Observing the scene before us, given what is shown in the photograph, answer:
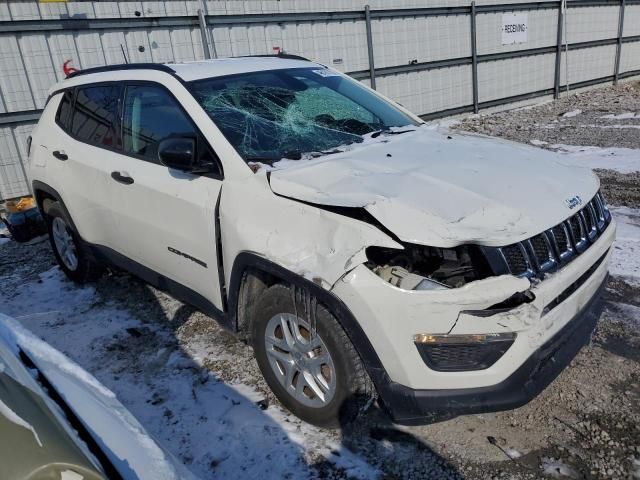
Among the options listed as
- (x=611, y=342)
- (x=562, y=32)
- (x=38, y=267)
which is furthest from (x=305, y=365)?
(x=562, y=32)

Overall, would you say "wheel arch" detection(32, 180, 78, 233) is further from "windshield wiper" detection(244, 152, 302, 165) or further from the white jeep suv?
"windshield wiper" detection(244, 152, 302, 165)

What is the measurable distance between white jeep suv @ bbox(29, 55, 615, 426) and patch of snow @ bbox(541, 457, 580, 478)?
437mm

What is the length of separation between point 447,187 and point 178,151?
4.72 feet

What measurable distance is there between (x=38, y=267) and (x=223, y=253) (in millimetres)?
3467

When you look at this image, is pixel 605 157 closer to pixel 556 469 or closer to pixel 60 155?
pixel 556 469

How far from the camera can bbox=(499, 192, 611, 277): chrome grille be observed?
87.2 inches

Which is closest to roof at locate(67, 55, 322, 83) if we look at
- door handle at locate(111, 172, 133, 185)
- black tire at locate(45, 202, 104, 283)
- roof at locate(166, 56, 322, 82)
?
roof at locate(166, 56, 322, 82)

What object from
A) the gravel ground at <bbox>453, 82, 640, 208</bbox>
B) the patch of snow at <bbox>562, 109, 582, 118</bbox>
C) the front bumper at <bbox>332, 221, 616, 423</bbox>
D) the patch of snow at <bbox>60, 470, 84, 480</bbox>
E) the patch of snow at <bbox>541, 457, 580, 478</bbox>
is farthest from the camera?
the patch of snow at <bbox>562, 109, 582, 118</bbox>

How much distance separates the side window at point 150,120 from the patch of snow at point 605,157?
17.9 feet

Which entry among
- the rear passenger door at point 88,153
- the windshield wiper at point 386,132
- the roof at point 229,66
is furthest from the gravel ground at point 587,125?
the rear passenger door at point 88,153

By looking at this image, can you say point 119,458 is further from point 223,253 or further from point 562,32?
point 562,32

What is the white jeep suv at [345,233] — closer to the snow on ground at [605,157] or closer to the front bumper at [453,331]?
the front bumper at [453,331]

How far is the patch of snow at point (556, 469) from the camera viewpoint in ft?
7.74

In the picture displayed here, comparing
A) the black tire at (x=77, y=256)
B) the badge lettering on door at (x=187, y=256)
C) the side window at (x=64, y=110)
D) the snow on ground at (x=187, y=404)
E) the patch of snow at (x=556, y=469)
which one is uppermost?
the side window at (x=64, y=110)
